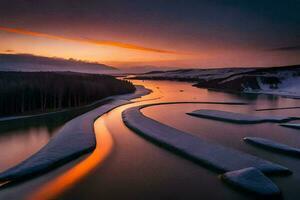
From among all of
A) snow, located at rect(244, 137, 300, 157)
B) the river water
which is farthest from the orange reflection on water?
snow, located at rect(244, 137, 300, 157)

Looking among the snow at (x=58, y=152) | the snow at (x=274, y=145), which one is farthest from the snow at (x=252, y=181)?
the snow at (x=58, y=152)

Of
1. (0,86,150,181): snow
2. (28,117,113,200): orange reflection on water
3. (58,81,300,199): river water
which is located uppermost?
(0,86,150,181): snow

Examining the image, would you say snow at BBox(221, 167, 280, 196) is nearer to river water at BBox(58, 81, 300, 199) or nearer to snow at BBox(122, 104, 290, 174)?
river water at BBox(58, 81, 300, 199)

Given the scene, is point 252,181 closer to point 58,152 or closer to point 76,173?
point 76,173

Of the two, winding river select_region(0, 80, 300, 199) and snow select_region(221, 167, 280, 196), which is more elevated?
snow select_region(221, 167, 280, 196)

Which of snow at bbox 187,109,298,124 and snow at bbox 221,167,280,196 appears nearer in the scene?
snow at bbox 221,167,280,196

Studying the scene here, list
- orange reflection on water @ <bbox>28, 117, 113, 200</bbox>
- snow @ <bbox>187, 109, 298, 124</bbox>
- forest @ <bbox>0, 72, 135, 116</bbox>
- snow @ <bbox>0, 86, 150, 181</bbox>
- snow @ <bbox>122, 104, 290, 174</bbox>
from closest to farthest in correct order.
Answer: orange reflection on water @ <bbox>28, 117, 113, 200</bbox> → snow @ <bbox>0, 86, 150, 181</bbox> → snow @ <bbox>122, 104, 290, 174</bbox> → snow @ <bbox>187, 109, 298, 124</bbox> → forest @ <bbox>0, 72, 135, 116</bbox>

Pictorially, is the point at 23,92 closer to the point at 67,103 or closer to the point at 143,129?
the point at 67,103
